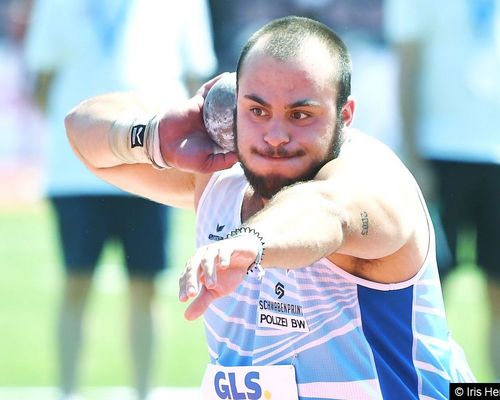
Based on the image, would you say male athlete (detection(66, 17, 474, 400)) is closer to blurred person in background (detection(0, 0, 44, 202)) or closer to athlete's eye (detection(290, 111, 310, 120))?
athlete's eye (detection(290, 111, 310, 120))

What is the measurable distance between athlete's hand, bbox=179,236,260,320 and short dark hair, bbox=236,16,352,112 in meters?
0.88

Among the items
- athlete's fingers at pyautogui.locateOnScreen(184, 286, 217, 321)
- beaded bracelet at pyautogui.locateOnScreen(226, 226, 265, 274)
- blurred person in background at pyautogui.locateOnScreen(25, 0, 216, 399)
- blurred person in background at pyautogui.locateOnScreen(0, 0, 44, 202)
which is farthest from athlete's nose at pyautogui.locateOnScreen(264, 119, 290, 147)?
blurred person in background at pyautogui.locateOnScreen(0, 0, 44, 202)

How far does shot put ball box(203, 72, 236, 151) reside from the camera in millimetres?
3641

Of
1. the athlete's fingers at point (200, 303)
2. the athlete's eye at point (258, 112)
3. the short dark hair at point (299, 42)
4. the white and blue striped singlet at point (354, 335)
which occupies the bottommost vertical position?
the white and blue striped singlet at point (354, 335)

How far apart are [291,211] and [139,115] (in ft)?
4.44

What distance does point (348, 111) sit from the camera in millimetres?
3426

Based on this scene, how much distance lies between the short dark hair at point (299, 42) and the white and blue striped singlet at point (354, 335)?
0.51m

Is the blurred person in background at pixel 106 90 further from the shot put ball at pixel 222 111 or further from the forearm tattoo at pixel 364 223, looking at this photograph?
the forearm tattoo at pixel 364 223

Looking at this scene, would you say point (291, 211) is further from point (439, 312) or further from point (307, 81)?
point (439, 312)

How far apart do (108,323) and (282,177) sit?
5.47 m

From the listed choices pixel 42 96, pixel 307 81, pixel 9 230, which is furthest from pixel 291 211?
pixel 9 230

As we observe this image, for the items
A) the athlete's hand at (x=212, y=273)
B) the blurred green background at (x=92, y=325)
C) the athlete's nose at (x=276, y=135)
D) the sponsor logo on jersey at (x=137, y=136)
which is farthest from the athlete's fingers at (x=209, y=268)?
the blurred green background at (x=92, y=325)

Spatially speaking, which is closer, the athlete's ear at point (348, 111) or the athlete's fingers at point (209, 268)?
the athlete's fingers at point (209, 268)

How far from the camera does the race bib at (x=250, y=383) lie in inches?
132
